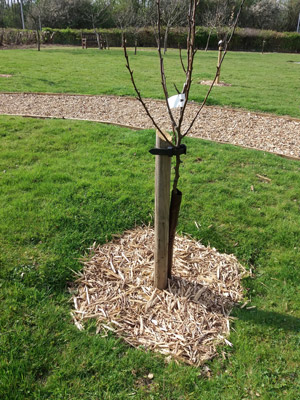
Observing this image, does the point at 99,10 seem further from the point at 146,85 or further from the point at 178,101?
the point at 178,101

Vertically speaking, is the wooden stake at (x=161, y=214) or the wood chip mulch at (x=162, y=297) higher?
the wooden stake at (x=161, y=214)

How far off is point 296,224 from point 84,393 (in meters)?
2.98

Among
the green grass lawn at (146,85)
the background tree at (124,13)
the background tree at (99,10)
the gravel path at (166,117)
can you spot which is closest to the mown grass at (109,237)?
the gravel path at (166,117)

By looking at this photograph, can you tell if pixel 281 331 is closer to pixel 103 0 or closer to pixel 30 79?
pixel 30 79

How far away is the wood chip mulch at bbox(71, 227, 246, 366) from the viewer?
248 cm

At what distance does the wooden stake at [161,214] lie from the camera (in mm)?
2361

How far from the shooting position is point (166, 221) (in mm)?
2607

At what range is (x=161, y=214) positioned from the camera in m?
2.58

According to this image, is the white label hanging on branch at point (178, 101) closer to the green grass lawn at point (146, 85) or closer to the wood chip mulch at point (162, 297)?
the wood chip mulch at point (162, 297)

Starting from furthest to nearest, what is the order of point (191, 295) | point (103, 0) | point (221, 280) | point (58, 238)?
1. point (103, 0)
2. point (58, 238)
3. point (221, 280)
4. point (191, 295)

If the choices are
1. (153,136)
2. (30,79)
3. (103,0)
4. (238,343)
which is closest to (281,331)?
(238,343)

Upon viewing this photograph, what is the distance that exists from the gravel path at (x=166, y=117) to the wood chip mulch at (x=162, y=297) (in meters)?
3.65

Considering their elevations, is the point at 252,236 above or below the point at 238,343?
above

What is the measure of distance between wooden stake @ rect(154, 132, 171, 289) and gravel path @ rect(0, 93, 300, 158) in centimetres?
413
